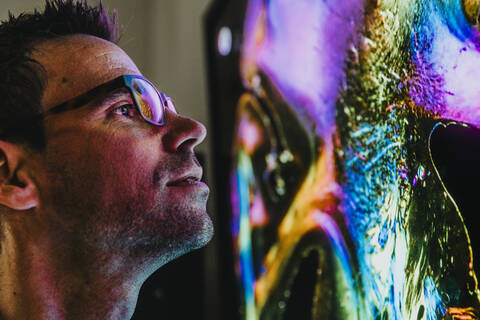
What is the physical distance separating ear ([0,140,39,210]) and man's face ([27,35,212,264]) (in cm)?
2

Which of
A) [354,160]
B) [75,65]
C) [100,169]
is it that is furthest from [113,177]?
[354,160]

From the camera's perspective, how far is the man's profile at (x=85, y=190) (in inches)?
34.1

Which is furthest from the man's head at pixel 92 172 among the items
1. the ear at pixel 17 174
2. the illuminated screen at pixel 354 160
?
the illuminated screen at pixel 354 160

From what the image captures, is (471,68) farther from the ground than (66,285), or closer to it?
Answer: farther from the ground

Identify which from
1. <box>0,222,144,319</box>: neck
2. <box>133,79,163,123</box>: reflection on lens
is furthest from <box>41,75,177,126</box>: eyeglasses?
<box>0,222,144,319</box>: neck

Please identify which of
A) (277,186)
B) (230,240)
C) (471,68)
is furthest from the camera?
(230,240)

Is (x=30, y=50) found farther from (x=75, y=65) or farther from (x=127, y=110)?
(x=127, y=110)

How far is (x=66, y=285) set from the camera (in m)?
0.89

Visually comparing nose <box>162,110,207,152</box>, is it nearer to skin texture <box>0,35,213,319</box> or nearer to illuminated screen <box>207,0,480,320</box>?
skin texture <box>0,35,213,319</box>

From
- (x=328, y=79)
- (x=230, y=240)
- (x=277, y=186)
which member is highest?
(x=328, y=79)

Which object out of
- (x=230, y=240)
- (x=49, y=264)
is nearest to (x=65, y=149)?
(x=49, y=264)

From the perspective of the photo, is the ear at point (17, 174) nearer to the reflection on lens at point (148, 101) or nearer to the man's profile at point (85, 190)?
the man's profile at point (85, 190)

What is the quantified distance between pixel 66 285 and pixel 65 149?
254 millimetres

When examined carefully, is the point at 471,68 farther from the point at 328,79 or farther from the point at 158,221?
the point at 158,221
